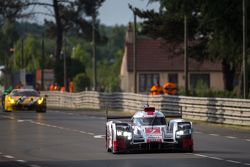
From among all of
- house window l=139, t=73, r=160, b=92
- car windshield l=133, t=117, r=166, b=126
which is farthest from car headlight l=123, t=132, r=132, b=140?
house window l=139, t=73, r=160, b=92

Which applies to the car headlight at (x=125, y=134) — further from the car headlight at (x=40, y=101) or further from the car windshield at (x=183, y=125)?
the car headlight at (x=40, y=101)

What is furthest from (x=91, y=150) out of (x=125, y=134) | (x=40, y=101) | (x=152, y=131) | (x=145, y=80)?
(x=145, y=80)

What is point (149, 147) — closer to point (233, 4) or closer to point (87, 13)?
point (233, 4)

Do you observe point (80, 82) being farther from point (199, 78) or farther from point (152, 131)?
point (152, 131)

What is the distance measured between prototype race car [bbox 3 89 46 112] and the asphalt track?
14.8 metres

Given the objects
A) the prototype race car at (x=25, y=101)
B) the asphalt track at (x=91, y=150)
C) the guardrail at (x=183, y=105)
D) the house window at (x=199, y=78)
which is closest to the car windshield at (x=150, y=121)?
the asphalt track at (x=91, y=150)

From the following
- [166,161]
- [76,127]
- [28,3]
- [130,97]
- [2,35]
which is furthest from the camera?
[2,35]

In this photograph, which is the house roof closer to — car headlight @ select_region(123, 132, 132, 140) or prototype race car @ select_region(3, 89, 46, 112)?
prototype race car @ select_region(3, 89, 46, 112)

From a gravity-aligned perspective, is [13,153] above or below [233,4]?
below

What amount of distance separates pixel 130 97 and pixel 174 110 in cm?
910

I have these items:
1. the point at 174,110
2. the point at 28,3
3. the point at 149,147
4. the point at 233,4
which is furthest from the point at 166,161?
the point at 28,3

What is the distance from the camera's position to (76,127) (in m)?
36.2

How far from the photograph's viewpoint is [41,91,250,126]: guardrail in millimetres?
37491

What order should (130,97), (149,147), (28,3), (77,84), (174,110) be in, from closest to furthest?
1. (149,147)
2. (174,110)
3. (130,97)
4. (28,3)
5. (77,84)
